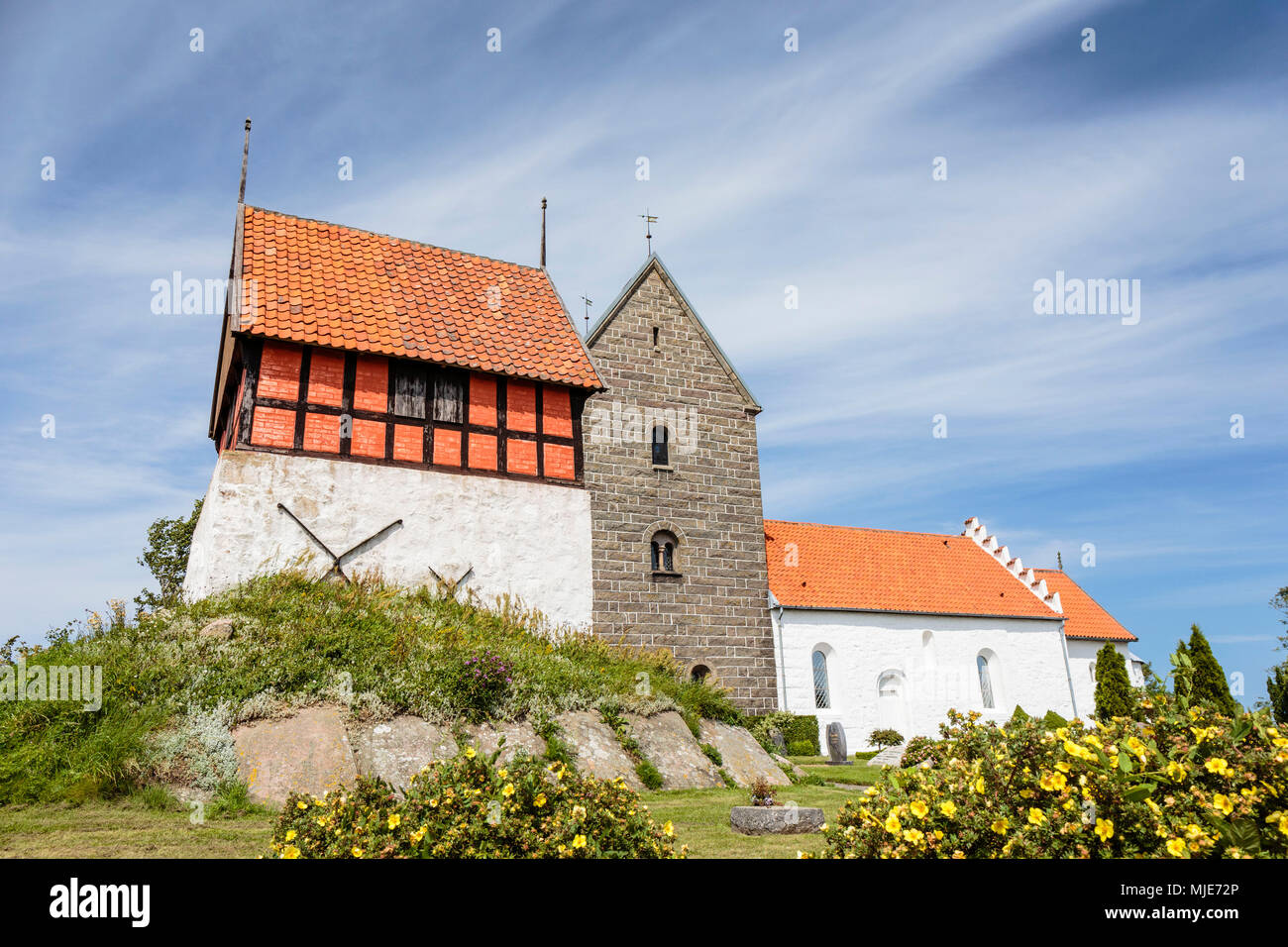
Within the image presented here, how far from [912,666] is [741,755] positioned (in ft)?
46.2

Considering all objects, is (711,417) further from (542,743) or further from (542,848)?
(542,848)

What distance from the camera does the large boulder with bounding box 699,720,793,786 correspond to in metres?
13.0

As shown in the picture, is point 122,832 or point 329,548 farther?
point 329,548

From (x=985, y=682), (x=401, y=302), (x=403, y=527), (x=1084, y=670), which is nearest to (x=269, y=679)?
(x=403, y=527)

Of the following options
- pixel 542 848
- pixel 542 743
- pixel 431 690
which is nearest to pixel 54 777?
pixel 431 690

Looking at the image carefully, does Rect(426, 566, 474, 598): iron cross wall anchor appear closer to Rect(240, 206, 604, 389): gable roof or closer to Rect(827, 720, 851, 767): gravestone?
Rect(240, 206, 604, 389): gable roof

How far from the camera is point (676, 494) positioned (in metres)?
19.8

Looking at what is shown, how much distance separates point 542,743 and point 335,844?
6.42m

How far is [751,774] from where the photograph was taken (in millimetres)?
13109

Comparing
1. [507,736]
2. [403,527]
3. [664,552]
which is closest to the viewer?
[507,736]

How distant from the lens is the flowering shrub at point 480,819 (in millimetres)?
4812

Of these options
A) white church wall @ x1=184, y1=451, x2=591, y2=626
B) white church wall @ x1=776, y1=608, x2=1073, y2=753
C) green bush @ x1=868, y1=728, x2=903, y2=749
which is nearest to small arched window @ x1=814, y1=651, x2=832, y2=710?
white church wall @ x1=776, y1=608, x2=1073, y2=753

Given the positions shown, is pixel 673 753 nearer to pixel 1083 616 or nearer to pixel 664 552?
pixel 664 552

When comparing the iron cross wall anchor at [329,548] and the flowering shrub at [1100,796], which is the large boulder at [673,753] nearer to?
the iron cross wall anchor at [329,548]
